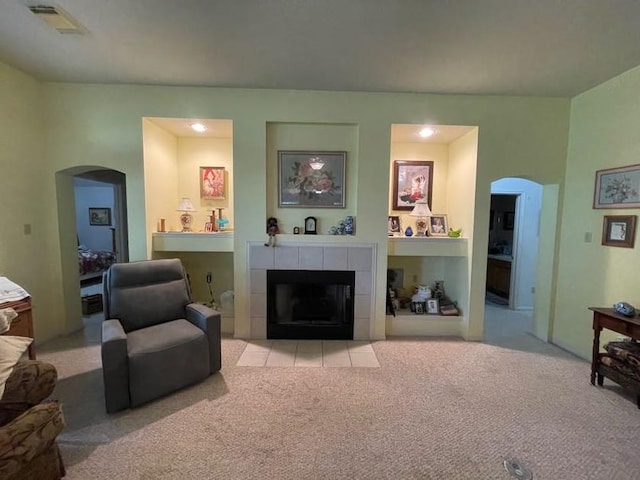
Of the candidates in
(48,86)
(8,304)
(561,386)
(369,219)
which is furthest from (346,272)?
(48,86)

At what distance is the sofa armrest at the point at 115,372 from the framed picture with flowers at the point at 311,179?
205 centimetres

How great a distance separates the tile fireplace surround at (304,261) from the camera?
338 cm

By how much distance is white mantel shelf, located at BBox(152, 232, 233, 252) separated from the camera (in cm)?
341

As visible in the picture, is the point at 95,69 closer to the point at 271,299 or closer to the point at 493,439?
the point at 271,299

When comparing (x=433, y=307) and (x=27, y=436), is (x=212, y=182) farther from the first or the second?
(x=433, y=307)

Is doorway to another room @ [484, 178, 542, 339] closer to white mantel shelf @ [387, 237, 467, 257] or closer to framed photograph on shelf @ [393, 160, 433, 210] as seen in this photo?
framed photograph on shelf @ [393, 160, 433, 210]

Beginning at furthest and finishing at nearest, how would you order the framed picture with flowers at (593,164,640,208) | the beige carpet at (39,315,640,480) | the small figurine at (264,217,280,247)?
the small figurine at (264,217,280,247) < the framed picture with flowers at (593,164,640,208) < the beige carpet at (39,315,640,480)

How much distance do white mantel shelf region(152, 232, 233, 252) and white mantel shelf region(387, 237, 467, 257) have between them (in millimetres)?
1909

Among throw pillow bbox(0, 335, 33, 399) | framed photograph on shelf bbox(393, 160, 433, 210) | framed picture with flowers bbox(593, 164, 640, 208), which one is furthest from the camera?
framed photograph on shelf bbox(393, 160, 433, 210)

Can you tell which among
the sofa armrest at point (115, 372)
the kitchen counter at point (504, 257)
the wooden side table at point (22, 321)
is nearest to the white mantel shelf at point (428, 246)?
the kitchen counter at point (504, 257)

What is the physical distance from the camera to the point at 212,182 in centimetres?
390

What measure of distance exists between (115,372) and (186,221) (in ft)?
6.68

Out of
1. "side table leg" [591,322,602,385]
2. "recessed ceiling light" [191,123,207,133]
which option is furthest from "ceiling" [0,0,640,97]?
"side table leg" [591,322,602,385]

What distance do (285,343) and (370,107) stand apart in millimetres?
2797
